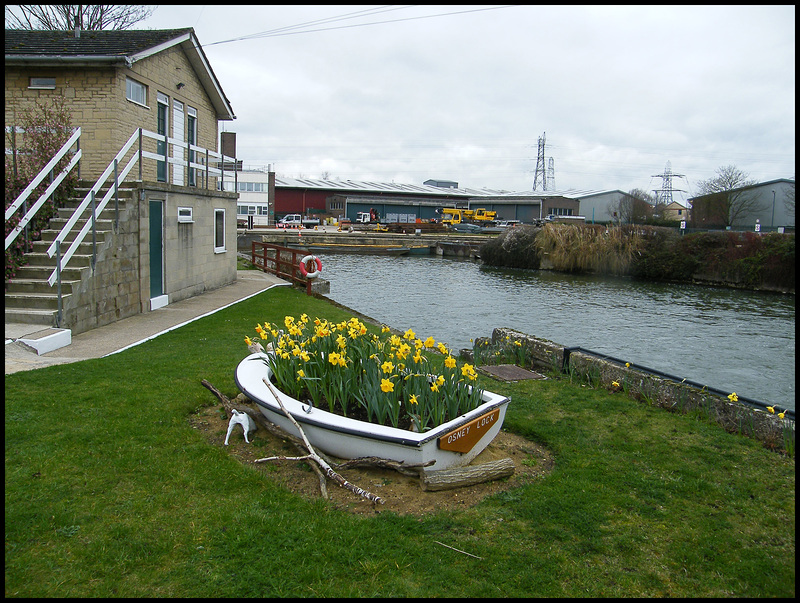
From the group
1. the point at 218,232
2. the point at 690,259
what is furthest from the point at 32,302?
the point at 690,259

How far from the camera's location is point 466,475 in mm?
5078

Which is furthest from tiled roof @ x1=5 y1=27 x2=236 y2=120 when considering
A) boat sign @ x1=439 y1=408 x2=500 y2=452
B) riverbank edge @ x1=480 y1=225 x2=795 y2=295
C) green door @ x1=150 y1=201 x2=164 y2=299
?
riverbank edge @ x1=480 y1=225 x2=795 y2=295

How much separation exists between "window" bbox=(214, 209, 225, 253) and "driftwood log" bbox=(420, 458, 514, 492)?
14.7 m

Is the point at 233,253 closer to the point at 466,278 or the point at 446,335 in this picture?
the point at 446,335

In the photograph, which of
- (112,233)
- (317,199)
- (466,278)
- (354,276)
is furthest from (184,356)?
(317,199)

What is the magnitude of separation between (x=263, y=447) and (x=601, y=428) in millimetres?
3570

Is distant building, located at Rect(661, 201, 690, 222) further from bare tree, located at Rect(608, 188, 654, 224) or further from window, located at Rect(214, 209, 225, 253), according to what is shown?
window, located at Rect(214, 209, 225, 253)

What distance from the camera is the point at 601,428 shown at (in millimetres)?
6828

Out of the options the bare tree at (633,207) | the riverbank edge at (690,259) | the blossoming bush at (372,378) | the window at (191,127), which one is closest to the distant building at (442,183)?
the bare tree at (633,207)

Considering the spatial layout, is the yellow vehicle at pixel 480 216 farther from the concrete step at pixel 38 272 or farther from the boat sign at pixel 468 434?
the boat sign at pixel 468 434

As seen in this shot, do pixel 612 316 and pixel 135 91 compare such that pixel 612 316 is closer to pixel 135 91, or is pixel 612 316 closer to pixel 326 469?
pixel 135 91

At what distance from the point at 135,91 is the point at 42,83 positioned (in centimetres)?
205

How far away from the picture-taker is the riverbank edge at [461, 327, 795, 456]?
21.6 feet

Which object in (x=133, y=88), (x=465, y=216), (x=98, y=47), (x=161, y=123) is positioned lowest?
(x=465, y=216)
